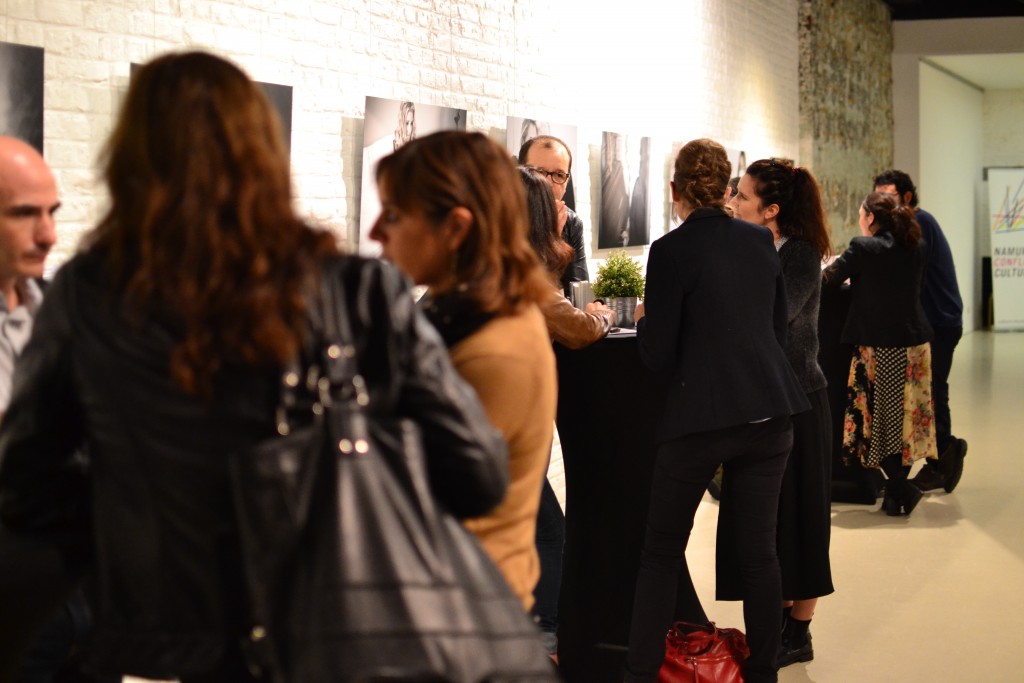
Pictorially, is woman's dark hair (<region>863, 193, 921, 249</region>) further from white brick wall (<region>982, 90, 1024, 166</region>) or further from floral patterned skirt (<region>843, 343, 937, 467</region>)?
white brick wall (<region>982, 90, 1024, 166</region>)

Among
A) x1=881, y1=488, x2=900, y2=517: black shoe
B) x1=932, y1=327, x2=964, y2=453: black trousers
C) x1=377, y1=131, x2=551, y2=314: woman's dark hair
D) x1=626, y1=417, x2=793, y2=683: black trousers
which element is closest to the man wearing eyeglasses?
x1=626, y1=417, x2=793, y2=683: black trousers

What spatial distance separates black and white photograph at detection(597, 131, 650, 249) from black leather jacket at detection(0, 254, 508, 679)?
5.65m

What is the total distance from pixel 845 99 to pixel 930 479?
6.81m

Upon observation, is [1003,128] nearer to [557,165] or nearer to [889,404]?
[889,404]

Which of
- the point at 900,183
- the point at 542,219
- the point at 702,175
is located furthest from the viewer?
the point at 900,183

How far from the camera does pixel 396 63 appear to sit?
→ 520 centimetres

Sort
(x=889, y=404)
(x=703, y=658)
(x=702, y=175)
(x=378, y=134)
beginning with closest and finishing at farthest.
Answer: (x=702, y=175), (x=703, y=658), (x=378, y=134), (x=889, y=404)

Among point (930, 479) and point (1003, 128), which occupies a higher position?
point (1003, 128)

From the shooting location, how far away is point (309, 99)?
4.63 metres

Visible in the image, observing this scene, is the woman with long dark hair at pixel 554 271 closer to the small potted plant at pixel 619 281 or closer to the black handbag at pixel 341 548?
the small potted plant at pixel 619 281

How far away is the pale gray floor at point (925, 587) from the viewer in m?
4.45

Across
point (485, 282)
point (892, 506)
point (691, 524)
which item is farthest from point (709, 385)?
point (892, 506)

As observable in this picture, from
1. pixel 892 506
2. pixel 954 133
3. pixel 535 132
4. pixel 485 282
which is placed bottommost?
pixel 892 506

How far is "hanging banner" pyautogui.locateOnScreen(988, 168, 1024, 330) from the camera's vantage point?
18.2 m
